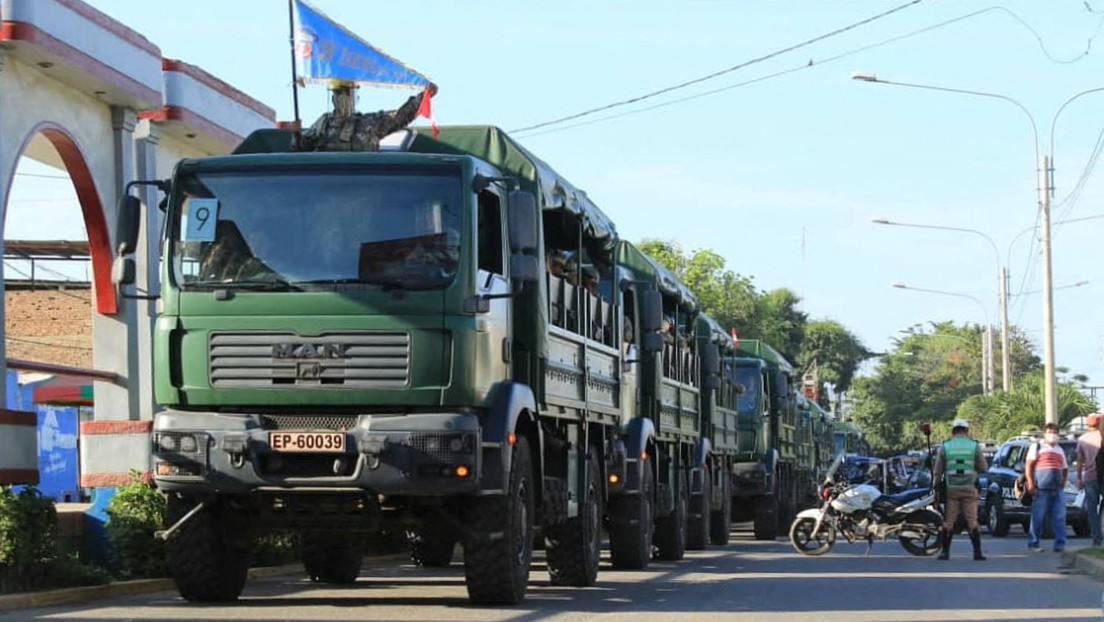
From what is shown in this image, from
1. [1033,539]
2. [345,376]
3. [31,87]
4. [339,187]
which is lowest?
[1033,539]

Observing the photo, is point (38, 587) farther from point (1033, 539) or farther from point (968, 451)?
point (1033, 539)

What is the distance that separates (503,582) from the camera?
42.0 feet

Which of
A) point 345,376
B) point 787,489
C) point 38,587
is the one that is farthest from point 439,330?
point 787,489

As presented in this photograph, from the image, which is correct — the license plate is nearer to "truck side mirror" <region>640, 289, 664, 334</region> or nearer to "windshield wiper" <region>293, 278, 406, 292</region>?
"windshield wiper" <region>293, 278, 406, 292</region>

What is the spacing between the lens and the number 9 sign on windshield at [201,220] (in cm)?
1232

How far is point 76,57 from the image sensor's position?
18.6 m

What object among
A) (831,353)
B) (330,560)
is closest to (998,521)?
(330,560)

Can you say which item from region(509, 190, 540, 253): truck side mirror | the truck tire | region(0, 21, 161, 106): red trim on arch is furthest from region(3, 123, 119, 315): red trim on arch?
region(509, 190, 540, 253): truck side mirror

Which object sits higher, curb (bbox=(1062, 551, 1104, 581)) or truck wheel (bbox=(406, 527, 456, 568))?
truck wheel (bbox=(406, 527, 456, 568))

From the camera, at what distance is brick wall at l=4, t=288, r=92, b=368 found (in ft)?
132

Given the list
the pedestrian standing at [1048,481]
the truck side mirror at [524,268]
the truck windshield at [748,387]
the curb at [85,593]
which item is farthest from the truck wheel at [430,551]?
the truck windshield at [748,387]

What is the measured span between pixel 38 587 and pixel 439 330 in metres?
3.91

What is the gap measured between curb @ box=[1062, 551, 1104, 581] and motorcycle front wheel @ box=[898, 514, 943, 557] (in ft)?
6.94

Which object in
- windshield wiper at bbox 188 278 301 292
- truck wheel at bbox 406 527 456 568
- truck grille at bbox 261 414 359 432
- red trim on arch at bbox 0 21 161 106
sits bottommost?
truck wheel at bbox 406 527 456 568
